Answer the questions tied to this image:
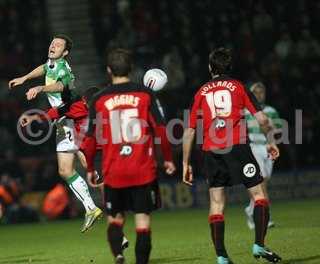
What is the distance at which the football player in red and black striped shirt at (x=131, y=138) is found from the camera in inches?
390

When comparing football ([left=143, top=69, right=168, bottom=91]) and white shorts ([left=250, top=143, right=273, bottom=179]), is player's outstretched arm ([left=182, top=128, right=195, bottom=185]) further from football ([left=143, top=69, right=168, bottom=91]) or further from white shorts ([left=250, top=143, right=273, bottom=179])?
white shorts ([left=250, top=143, right=273, bottom=179])

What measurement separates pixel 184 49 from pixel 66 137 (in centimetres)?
1214

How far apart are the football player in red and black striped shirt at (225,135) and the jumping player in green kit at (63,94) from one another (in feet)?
7.41

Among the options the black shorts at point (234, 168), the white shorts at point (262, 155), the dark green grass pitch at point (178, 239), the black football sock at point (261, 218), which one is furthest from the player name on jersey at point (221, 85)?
the white shorts at point (262, 155)

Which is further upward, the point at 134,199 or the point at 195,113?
the point at 195,113

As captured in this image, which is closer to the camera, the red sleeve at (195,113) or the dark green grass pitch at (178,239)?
the red sleeve at (195,113)

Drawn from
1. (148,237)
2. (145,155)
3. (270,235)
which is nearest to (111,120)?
(145,155)

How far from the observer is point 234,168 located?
11.8m

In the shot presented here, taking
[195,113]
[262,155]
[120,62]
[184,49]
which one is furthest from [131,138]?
[184,49]

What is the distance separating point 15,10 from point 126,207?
62.4ft

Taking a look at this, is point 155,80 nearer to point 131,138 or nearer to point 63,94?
point 63,94

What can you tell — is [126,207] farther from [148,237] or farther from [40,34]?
[40,34]

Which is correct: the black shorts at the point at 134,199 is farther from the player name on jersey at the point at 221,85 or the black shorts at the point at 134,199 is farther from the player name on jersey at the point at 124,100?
the player name on jersey at the point at 221,85

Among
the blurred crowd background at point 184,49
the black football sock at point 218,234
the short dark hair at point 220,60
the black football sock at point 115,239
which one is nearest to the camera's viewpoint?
the black football sock at point 115,239
